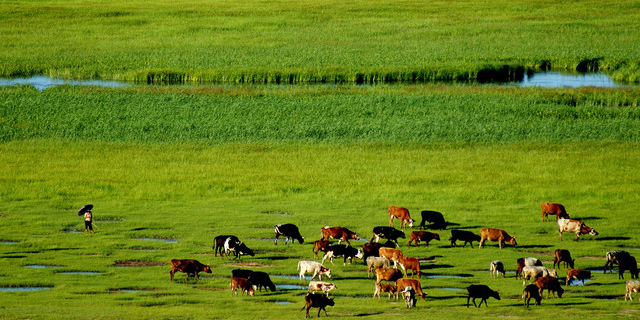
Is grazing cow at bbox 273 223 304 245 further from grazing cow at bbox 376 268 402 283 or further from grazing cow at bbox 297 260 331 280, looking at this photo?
grazing cow at bbox 376 268 402 283

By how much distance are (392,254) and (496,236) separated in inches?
177

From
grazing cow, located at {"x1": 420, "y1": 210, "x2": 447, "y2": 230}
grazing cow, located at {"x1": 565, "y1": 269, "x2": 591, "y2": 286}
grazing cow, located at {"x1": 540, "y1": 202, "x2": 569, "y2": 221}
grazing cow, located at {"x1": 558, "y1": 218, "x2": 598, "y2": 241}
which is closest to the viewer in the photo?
grazing cow, located at {"x1": 565, "y1": 269, "x2": 591, "y2": 286}

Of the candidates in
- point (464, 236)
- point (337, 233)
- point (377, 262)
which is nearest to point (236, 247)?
point (337, 233)

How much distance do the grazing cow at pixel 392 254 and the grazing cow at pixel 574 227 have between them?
6.87 m

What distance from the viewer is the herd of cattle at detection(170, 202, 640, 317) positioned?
73.2 ft

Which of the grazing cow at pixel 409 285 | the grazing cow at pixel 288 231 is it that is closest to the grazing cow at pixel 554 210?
the grazing cow at pixel 288 231

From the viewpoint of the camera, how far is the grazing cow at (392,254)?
82.5 ft

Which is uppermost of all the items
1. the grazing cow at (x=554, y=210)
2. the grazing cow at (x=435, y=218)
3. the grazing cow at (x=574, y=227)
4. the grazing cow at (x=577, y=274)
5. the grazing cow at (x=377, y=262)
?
the grazing cow at (x=554, y=210)

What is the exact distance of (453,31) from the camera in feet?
303

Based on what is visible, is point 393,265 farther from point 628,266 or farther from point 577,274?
point 628,266

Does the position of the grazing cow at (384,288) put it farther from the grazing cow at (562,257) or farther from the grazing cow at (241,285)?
the grazing cow at (562,257)

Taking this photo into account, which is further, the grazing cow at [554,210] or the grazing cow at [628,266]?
the grazing cow at [554,210]

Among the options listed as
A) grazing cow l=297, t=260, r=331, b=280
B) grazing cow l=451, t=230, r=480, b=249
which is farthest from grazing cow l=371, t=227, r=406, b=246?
grazing cow l=297, t=260, r=331, b=280

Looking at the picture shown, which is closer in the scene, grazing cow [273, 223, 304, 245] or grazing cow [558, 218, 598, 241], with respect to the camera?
grazing cow [273, 223, 304, 245]
